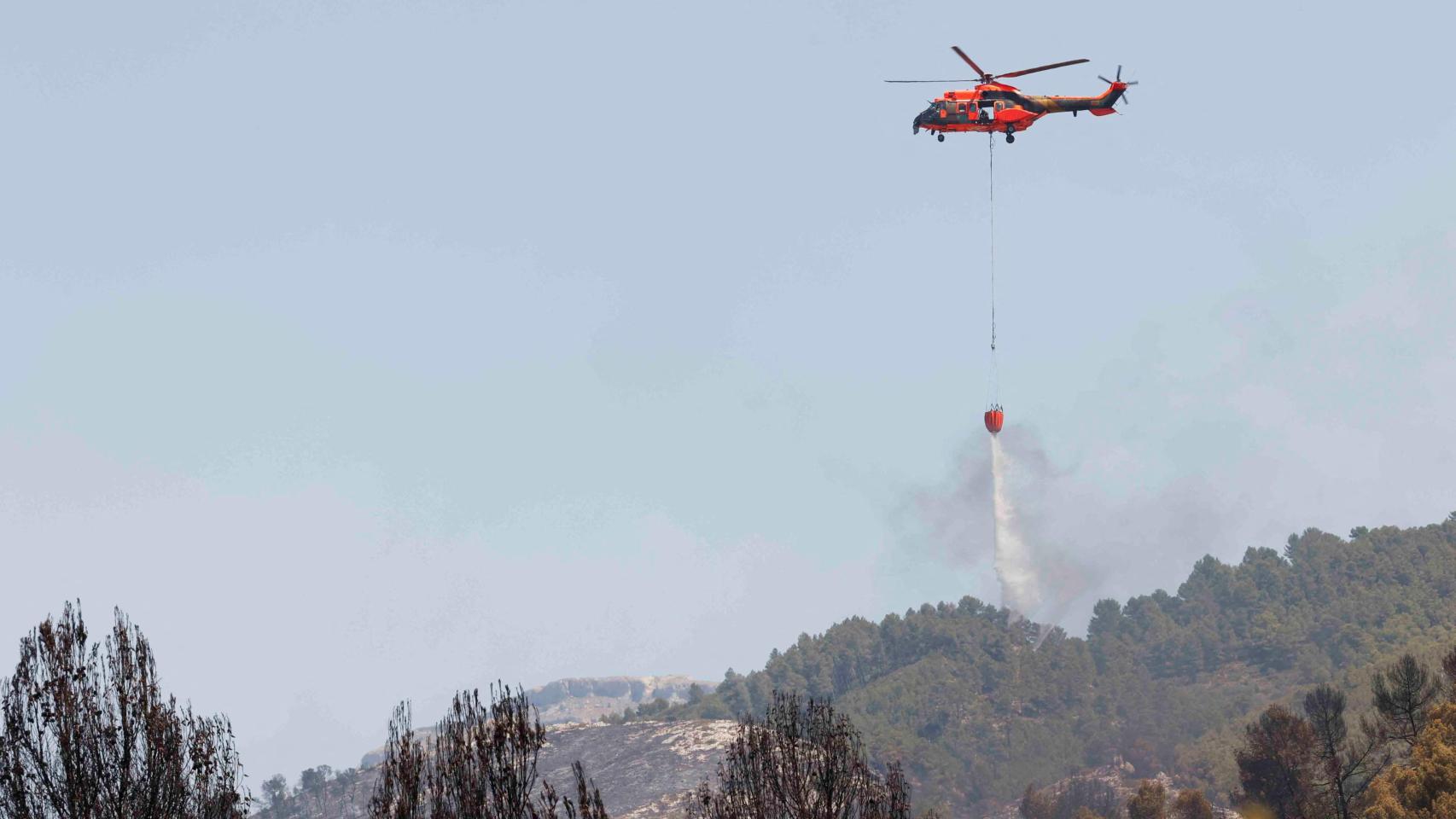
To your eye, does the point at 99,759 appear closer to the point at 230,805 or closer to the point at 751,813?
the point at 230,805

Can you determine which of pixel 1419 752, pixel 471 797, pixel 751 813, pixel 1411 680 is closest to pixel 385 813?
pixel 471 797

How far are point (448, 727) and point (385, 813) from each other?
8.96 feet

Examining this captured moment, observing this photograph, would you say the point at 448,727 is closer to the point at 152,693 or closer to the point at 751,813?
the point at 152,693

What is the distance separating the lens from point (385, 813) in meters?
40.8

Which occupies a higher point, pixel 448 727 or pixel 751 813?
pixel 448 727

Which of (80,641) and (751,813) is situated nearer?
(80,641)

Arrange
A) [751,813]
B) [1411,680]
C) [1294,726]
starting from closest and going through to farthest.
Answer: [751,813] < [1411,680] < [1294,726]

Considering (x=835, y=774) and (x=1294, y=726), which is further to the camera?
(x=1294, y=726)

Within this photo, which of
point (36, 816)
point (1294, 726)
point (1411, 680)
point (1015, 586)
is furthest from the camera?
point (1015, 586)

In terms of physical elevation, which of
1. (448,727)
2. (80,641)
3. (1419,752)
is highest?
(80,641)

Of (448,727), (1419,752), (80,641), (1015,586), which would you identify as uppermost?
(1015,586)

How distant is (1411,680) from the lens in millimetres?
112750

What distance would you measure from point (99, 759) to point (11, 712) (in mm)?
2627

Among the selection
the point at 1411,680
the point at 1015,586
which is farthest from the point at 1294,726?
the point at 1015,586
